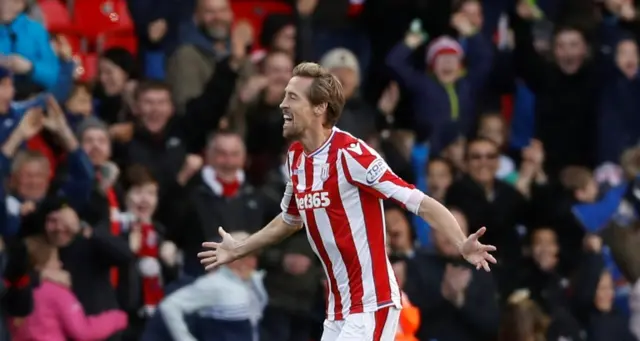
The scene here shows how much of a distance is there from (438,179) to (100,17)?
2.97 m

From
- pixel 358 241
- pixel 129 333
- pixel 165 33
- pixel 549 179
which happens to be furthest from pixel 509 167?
pixel 358 241

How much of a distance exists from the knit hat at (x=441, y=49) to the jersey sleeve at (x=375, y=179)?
21.1 feet

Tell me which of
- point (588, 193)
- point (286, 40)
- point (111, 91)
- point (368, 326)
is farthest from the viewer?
point (588, 193)

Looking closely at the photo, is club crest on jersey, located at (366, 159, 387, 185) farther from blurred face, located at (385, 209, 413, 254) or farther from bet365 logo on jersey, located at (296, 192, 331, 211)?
blurred face, located at (385, 209, 413, 254)

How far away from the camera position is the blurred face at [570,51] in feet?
48.1

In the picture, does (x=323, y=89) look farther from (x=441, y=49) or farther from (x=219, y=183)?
(x=441, y=49)

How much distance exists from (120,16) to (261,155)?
1.73 metres

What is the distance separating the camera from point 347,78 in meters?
12.9

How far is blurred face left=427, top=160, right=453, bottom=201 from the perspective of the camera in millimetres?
12969

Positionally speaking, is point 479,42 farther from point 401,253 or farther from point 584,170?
point 401,253

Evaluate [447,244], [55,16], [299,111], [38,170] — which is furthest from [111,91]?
[299,111]

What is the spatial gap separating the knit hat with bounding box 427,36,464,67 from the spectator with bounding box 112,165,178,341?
3503 mm

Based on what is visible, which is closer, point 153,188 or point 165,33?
point 153,188

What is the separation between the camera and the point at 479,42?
47.6 feet
